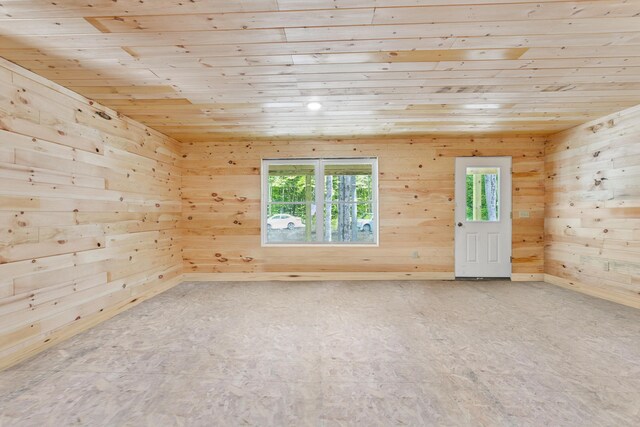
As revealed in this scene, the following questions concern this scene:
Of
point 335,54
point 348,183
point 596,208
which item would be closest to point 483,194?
point 596,208

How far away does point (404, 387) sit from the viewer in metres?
1.94

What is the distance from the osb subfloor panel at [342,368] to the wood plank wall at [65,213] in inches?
12.0

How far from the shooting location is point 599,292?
3957mm

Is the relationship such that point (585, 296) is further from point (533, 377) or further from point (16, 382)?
point (16, 382)

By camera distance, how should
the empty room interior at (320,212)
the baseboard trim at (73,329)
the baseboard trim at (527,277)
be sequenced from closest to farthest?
the empty room interior at (320,212) → the baseboard trim at (73,329) → the baseboard trim at (527,277)

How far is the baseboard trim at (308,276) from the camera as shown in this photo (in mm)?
4918

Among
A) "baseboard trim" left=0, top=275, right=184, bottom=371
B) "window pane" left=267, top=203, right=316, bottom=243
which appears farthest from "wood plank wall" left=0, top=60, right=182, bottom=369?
"window pane" left=267, top=203, right=316, bottom=243

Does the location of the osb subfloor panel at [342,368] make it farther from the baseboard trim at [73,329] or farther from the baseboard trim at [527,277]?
the baseboard trim at [527,277]

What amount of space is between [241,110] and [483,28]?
248 centimetres

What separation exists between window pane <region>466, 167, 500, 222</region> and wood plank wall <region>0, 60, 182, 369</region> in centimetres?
477

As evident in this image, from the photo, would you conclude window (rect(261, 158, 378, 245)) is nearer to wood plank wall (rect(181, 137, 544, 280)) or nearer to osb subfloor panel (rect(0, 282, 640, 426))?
wood plank wall (rect(181, 137, 544, 280))

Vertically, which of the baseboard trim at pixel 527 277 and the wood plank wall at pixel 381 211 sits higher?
the wood plank wall at pixel 381 211

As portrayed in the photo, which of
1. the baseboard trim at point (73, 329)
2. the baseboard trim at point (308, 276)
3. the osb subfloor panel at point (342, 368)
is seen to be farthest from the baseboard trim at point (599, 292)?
the baseboard trim at point (73, 329)

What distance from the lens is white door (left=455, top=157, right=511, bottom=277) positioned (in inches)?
193
